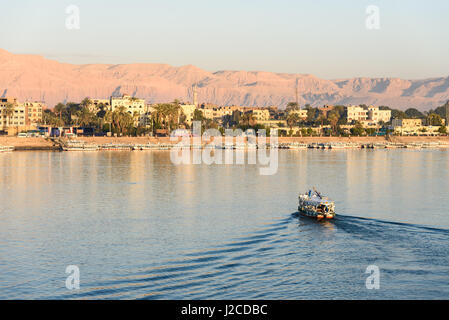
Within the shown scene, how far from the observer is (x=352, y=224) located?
131ft

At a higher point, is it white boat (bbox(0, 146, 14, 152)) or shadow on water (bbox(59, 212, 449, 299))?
white boat (bbox(0, 146, 14, 152))

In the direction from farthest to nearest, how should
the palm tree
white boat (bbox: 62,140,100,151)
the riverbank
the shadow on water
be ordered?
the palm tree → the riverbank → white boat (bbox: 62,140,100,151) → the shadow on water

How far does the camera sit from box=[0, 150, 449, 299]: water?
26.8 meters

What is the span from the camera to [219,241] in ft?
118

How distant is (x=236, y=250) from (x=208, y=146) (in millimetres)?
137092

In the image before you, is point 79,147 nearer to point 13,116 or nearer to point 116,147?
point 116,147

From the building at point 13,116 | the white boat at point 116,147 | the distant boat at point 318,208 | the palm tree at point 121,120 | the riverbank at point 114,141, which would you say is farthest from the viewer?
the building at point 13,116

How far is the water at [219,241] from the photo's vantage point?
2680cm

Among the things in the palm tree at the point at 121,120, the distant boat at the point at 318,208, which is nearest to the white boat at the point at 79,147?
the palm tree at the point at 121,120

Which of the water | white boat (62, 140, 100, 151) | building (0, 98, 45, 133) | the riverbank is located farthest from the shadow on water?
building (0, 98, 45, 133)

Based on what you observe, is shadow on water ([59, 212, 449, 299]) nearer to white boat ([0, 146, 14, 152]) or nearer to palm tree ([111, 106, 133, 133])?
white boat ([0, 146, 14, 152])

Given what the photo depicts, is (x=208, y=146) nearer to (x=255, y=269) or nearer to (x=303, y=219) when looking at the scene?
(x=303, y=219)

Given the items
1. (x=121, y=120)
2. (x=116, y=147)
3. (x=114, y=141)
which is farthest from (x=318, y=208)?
(x=121, y=120)

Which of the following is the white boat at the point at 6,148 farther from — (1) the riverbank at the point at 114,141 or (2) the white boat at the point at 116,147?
(2) the white boat at the point at 116,147
